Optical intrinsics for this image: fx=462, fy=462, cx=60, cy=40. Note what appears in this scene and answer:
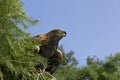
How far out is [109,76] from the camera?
16.0ft

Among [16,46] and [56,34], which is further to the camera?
[56,34]

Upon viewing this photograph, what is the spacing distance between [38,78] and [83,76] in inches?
68.3

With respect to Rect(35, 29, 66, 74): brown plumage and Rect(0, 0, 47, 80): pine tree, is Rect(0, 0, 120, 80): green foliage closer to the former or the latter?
Rect(0, 0, 47, 80): pine tree

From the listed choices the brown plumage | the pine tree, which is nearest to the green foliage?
the pine tree

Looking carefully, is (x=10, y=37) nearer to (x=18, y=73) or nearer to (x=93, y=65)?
(x=18, y=73)

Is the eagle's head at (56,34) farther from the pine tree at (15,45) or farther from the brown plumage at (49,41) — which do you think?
the pine tree at (15,45)

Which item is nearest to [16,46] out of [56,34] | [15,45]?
[15,45]

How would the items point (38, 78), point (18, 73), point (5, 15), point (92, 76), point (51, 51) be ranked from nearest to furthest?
point (5, 15), point (18, 73), point (38, 78), point (51, 51), point (92, 76)

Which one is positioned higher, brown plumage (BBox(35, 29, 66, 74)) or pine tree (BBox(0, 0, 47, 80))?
brown plumage (BBox(35, 29, 66, 74))

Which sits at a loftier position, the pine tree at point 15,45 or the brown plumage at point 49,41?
the brown plumage at point 49,41

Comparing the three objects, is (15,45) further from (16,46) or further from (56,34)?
(56,34)

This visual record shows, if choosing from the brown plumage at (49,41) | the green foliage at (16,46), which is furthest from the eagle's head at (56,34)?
the green foliage at (16,46)

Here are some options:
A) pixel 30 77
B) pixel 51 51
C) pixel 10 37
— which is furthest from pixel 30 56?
pixel 51 51

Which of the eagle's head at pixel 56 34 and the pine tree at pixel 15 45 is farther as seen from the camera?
the eagle's head at pixel 56 34
